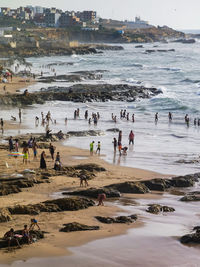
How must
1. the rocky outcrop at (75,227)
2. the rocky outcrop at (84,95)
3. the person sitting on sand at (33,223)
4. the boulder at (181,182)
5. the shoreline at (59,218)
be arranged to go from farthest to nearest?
the rocky outcrop at (84,95)
the boulder at (181,182)
the rocky outcrop at (75,227)
the person sitting on sand at (33,223)
the shoreline at (59,218)

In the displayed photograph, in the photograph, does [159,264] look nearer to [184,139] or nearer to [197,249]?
[197,249]

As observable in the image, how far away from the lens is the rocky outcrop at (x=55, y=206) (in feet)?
46.4

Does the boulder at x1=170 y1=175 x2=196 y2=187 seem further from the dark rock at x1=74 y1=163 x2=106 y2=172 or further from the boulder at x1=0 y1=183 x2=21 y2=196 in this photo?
the boulder at x1=0 y1=183 x2=21 y2=196

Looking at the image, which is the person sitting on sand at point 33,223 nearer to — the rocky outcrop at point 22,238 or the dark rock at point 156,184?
the rocky outcrop at point 22,238

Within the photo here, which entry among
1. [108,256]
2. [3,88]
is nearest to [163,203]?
[108,256]

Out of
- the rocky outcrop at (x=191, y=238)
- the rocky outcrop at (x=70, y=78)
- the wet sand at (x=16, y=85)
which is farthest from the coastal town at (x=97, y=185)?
the rocky outcrop at (x=70, y=78)

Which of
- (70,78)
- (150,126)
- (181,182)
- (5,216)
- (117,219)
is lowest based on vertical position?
(150,126)

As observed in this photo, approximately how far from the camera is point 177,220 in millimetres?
14648

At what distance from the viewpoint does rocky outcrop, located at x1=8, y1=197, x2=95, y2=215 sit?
14133 mm

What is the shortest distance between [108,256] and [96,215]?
3070 mm

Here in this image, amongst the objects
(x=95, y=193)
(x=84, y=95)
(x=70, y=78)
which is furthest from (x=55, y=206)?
(x=70, y=78)

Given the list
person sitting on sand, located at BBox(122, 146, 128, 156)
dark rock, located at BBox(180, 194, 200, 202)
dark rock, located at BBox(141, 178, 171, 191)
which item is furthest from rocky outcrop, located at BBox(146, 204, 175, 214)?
person sitting on sand, located at BBox(122, 146, 128, 156)

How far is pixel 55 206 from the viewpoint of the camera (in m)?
14.6

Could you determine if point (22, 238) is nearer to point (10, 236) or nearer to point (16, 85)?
point (10, 236)
